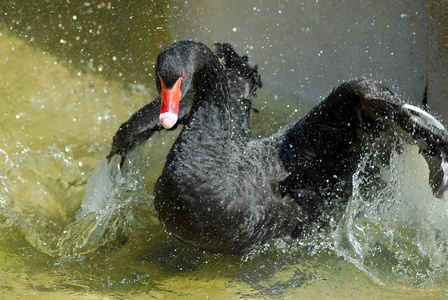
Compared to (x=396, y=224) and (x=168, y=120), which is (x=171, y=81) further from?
(x=396, y=224)

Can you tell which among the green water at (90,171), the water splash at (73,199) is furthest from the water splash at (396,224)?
the water splash at (73,199)

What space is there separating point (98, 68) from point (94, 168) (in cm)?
125

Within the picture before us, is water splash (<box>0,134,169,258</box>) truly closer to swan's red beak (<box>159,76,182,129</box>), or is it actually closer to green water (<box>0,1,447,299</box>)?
green water (<box>0,1,447,299</box>)

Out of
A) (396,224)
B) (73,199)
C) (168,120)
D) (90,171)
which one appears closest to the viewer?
(168,120)

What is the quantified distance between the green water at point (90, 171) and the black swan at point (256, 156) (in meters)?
0.24

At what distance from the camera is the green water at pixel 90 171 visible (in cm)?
242

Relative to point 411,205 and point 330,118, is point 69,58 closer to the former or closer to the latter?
point 330,118

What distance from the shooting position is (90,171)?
3.71m

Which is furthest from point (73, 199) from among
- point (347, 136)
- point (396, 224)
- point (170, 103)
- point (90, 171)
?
point (396, 224)

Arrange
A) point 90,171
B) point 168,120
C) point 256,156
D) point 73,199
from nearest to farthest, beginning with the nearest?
1. point 168,120
2. point 256,156
3. point 73,199
4. point 90,171

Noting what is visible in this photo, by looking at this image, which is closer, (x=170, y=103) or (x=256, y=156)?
(x=170, y=103)

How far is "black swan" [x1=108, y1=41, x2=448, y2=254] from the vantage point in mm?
2342

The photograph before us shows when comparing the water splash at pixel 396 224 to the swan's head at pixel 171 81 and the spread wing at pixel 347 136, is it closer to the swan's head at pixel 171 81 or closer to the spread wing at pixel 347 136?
the spread wing at pixel 347 136

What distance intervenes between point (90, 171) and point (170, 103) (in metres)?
1.81
